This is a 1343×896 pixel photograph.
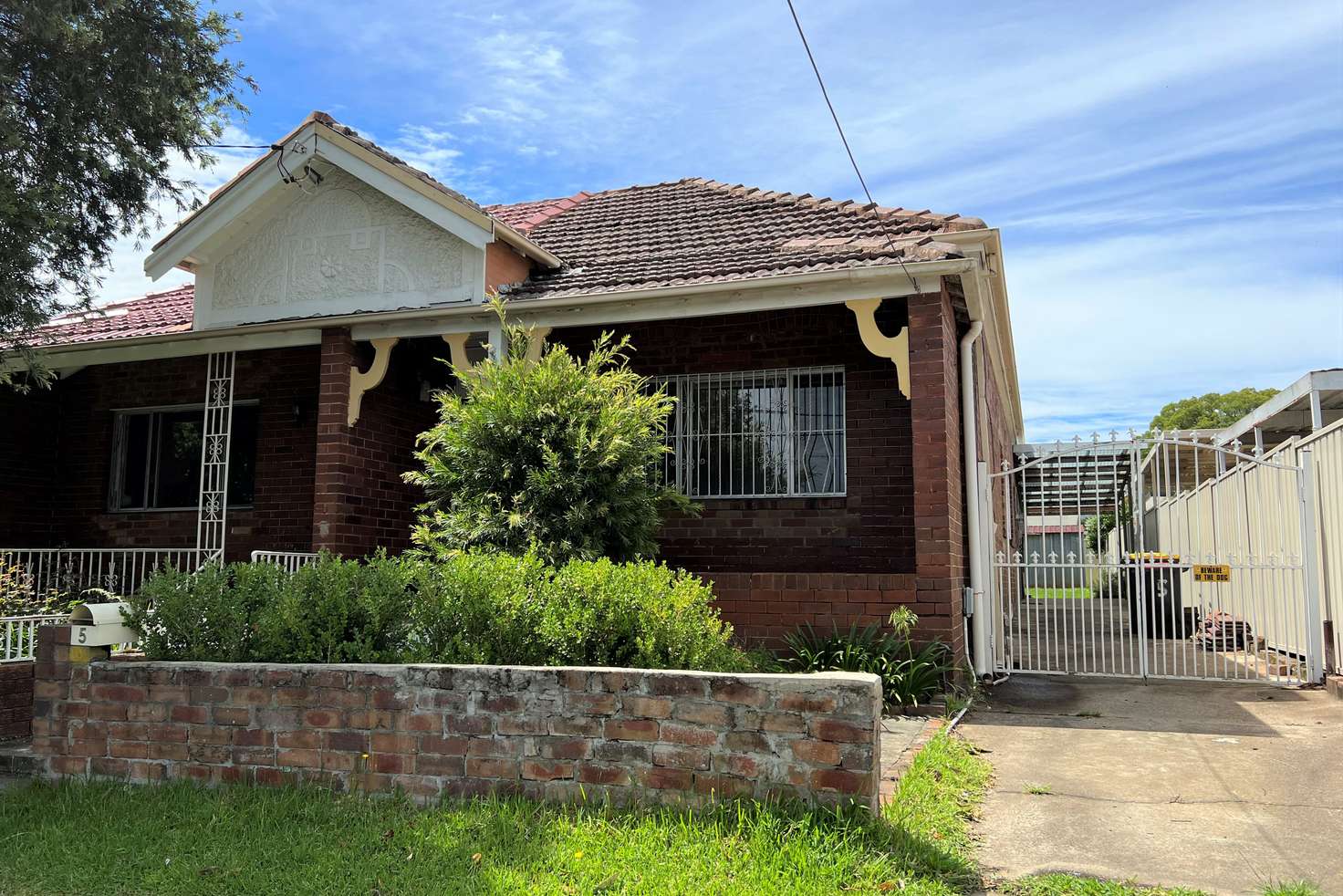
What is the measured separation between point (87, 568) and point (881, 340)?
31.9 feet

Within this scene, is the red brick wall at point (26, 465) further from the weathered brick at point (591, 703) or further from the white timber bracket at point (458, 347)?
the weathered brick at point (591, 703)

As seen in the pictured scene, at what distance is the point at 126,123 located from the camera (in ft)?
29.9

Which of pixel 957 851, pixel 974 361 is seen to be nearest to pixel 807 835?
pixel 957 851

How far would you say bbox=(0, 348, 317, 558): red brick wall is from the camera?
11117 millimetres

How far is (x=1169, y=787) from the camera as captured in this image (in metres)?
5.14

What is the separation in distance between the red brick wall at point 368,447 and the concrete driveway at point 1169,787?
19.7 feet

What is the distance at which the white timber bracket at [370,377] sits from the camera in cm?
964

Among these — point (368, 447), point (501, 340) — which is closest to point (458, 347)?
point (501, 340)

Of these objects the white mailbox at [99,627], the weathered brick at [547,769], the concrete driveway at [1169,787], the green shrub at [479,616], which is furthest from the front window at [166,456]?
the concrete driveway at [1169,787]

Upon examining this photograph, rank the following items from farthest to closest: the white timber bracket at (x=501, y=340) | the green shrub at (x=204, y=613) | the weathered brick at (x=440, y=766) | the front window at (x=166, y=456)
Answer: the front window at (x=166, y=456), the white timber bracket at (x=501, y=340), the green shrub at (x=204, y=613), the weathered brick at (x=440, y=766)

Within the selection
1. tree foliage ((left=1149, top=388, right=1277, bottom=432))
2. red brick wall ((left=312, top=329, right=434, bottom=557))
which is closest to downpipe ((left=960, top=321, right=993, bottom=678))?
red brick wall ((left=312, top=329, right=434, bottom=557))

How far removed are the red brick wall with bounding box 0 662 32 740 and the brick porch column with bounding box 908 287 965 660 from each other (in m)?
6.47

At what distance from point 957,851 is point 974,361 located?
668cm

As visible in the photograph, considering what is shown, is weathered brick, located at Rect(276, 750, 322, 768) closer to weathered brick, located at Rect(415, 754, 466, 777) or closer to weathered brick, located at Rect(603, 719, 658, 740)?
weathered brick, located at Rect(415, 754, 466, 777)
